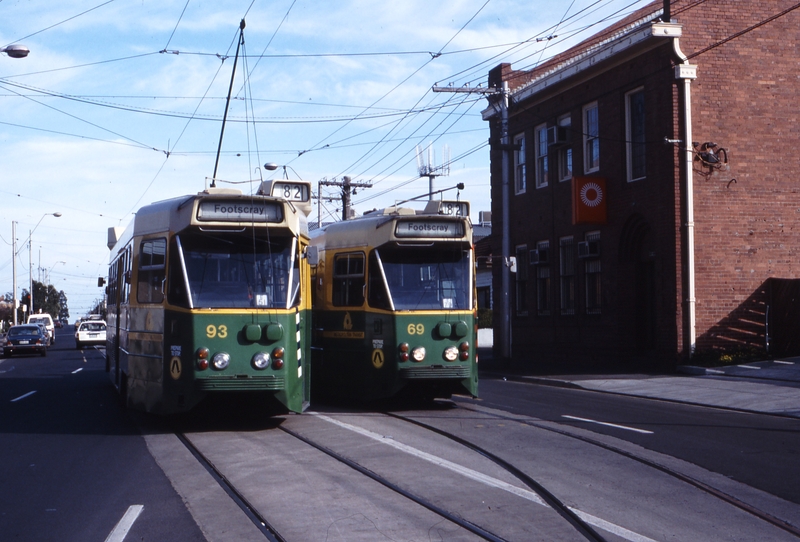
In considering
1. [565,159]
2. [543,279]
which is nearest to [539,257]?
[543,279]

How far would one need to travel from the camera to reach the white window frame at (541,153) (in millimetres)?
30500

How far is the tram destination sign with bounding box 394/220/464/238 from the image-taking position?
14.5 meters

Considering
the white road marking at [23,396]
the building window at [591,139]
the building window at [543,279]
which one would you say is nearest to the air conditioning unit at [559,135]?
the building window at [591,139]

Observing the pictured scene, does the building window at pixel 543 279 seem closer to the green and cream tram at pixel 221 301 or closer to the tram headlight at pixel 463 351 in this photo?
the tram headlight at pixel 463 351

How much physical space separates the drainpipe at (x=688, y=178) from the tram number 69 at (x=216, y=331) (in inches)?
581

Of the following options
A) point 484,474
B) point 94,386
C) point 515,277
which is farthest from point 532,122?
point 484,474

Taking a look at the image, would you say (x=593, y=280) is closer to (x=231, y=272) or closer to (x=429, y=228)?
(x=429, y=228)

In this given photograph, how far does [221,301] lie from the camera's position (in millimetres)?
11844

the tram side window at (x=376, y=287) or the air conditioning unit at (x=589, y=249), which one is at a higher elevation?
the air conditioning unit at (x=589, y=249)

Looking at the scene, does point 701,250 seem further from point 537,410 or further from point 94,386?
point 94,386

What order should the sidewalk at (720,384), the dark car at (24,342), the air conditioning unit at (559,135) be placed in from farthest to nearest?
the dark car at (24,342) → the air conditioning unit at (559,135) → the sidewalk at (720,384)

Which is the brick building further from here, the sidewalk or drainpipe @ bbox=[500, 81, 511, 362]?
the sidewalk

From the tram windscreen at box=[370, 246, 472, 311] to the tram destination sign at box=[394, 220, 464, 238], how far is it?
0.21 metres

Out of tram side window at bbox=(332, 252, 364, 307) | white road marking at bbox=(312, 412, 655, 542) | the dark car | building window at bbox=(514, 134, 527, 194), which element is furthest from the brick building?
the dark car
